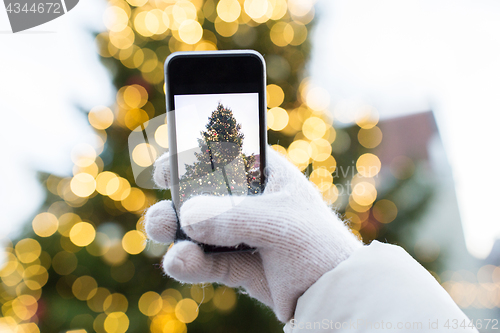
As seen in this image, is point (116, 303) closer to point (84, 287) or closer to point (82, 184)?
point (84, 287)

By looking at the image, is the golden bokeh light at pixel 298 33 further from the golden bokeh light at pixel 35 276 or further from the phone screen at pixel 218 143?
the golden bokeh light at pixel 35 276

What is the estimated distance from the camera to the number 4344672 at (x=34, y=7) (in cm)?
57

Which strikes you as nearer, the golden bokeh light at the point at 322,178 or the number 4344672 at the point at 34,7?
the number 4344672 at the point at 34,7

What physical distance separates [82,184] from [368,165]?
28.1 inches

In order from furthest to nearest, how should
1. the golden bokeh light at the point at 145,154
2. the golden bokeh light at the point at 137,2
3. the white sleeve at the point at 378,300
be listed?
the golden bokeh light at the point at 137,2
the golden bokeh light at the point at 145,154
the white sleeve at the point at 378,300

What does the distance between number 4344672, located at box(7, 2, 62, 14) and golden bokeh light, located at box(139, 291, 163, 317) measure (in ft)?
2.25

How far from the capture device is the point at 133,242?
0.68m

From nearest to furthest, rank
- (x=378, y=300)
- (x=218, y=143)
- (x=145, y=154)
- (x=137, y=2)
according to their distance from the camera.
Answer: (x=378, y=300)
(x=218, y=143)
(x=145, y=154)
(x=137, y=2)

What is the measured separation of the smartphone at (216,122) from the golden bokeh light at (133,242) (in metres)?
0.38

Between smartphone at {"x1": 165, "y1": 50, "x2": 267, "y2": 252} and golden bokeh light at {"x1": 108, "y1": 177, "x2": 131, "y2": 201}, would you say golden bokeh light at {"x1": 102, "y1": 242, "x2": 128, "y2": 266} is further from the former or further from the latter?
smartphone at {"x1": 165, "y1": 50, "x2": 267, "y2": 252}

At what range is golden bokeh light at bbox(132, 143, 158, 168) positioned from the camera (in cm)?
48

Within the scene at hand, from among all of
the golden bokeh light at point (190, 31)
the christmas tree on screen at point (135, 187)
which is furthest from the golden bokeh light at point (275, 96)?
the golden bokeh light at point (190, 31)

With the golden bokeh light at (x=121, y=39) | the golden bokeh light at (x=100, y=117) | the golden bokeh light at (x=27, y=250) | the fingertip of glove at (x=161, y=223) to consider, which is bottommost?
the golden bokeh light at (x=27, y=250)

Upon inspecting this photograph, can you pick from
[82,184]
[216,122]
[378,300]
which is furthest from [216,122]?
[82,184]
